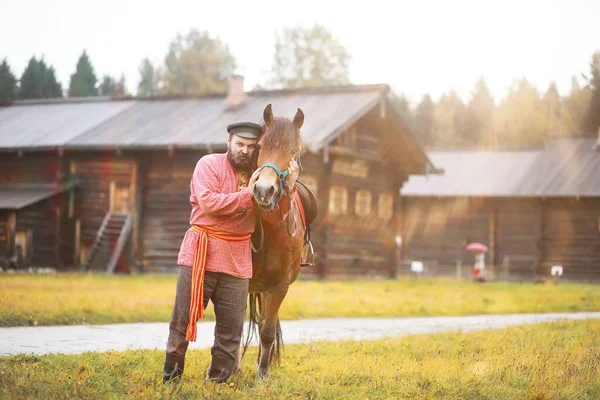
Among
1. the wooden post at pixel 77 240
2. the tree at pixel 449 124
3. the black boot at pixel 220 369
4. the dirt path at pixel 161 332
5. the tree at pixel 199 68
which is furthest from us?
the tree at pixel 449 124

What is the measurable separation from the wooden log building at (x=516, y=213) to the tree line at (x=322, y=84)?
6.97ft

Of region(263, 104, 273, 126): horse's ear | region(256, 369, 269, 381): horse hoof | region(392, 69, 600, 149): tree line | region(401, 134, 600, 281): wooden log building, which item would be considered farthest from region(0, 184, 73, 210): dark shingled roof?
region(392, 69, 600, 149): tree line

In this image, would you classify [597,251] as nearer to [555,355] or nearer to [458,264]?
[458,264]

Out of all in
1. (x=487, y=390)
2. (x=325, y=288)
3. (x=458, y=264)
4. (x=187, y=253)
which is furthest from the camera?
(x=458, y=264)

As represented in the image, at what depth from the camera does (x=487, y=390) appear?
7.03 metres

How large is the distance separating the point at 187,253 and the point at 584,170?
32.8 m

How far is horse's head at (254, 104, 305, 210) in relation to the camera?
5879 millimetres

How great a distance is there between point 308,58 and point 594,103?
32.2 metres

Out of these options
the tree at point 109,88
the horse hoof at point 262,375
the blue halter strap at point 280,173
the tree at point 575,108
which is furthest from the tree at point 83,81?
the blue halter strap at point 280,173

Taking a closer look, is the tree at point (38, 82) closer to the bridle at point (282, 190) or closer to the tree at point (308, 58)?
the tree at point (308, 58)

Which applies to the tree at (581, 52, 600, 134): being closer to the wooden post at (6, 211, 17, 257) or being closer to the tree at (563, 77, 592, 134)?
the tree at (563, 77, 592, 134)

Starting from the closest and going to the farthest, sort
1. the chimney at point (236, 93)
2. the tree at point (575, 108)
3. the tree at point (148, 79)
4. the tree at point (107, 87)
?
1. the chimney at point (236, 93)
2. the tree at point (575, 108)
3. the tree at point (107, 87)
4. the tree at point (148, 79)

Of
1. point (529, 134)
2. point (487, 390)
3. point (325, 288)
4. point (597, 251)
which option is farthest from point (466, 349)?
point (529, 134)

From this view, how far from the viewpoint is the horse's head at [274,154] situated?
19.3 ft
